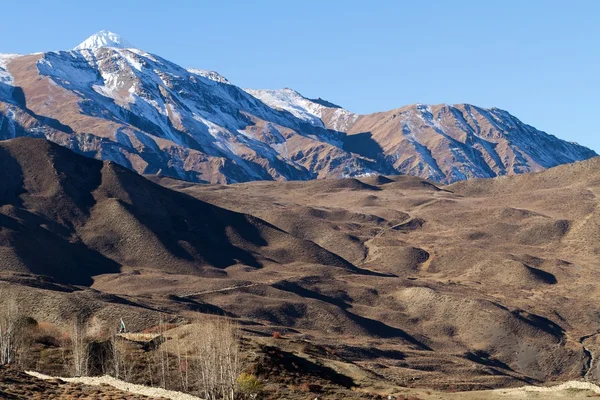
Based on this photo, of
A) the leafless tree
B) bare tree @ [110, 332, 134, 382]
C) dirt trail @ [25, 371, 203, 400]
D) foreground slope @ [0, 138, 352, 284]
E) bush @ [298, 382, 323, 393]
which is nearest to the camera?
dirt trail @ [25, 371, 203, 400]

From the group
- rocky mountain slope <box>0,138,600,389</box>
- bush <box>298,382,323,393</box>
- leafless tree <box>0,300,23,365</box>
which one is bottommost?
bush <box>298,382,323,393</box>

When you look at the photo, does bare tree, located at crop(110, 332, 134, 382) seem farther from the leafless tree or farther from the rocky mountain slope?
the rocky mountain slope

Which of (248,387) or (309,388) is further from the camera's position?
(309,388)

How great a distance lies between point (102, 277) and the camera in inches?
6693

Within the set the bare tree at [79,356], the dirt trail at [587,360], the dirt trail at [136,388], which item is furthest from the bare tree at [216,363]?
the dirt trail at [587,360]

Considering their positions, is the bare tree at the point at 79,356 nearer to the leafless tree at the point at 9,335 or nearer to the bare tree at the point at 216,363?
the leafless tree at the point at 9,335

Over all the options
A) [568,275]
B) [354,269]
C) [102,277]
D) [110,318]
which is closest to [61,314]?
[110,318]

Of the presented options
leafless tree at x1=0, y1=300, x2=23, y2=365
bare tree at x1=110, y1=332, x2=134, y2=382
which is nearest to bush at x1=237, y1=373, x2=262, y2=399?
bare tree at x1=110, y1=332, x2=134, y2=382

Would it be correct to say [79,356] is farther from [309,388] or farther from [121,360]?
[309,388]

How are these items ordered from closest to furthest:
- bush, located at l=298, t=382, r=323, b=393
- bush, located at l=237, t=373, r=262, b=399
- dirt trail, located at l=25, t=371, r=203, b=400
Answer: dirt trail, located at l=25, t=371, r=203, b=400, bush, located at l=237, t=373, r=262, b=399, bush, located at l=298, t=382, r=323, b=393

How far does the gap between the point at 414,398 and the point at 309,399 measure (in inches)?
314

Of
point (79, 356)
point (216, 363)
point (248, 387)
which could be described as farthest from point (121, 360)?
point (248, 387)

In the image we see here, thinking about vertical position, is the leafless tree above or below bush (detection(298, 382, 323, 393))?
above

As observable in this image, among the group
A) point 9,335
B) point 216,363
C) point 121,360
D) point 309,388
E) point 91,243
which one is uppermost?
point 91,243
